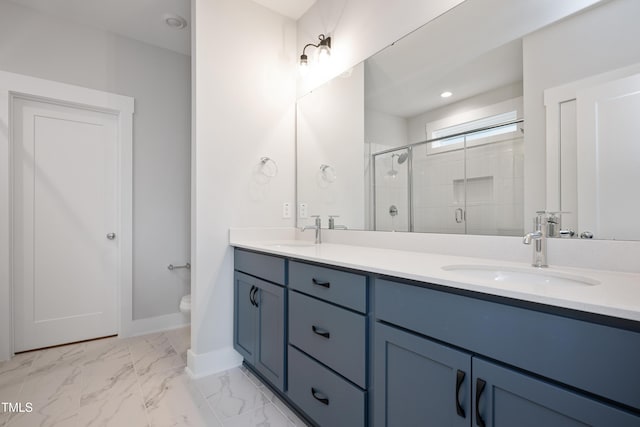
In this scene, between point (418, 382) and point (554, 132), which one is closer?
point (418, 382)

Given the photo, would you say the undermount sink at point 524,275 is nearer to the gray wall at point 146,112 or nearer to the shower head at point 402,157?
the shower head at point 402,157

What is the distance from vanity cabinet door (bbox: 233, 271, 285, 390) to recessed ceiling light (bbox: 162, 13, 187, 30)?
2.08 m

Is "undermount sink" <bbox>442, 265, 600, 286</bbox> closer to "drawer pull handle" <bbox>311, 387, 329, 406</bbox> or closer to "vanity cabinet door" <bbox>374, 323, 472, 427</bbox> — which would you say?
"vanity cabinet door" <bbox>374, 323, 472, 427</bbox>

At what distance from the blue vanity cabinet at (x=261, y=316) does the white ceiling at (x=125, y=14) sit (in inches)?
76.9

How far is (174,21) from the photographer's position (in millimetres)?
2521

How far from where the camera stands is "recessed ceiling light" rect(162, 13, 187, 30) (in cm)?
246

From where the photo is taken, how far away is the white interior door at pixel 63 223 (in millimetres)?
2365

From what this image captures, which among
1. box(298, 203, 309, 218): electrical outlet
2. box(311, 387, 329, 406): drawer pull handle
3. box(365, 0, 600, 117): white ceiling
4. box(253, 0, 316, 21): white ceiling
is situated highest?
box(253, 0, 316, 21): white ceiling

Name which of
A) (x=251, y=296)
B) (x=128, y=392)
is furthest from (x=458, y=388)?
(x=128, y=392)

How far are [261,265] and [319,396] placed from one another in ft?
2.44

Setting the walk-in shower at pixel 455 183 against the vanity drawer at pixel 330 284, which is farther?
the walk-in shower at pixel 455 183

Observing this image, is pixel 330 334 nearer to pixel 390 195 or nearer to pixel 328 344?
pixel 328 344

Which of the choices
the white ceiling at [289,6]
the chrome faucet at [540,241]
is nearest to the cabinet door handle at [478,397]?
the chrome faucet at [540,241]

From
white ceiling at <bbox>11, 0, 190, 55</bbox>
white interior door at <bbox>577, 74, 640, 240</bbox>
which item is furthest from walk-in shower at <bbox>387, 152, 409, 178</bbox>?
white ceiling at <bbox>11, 0, 190, 55</bbox>
